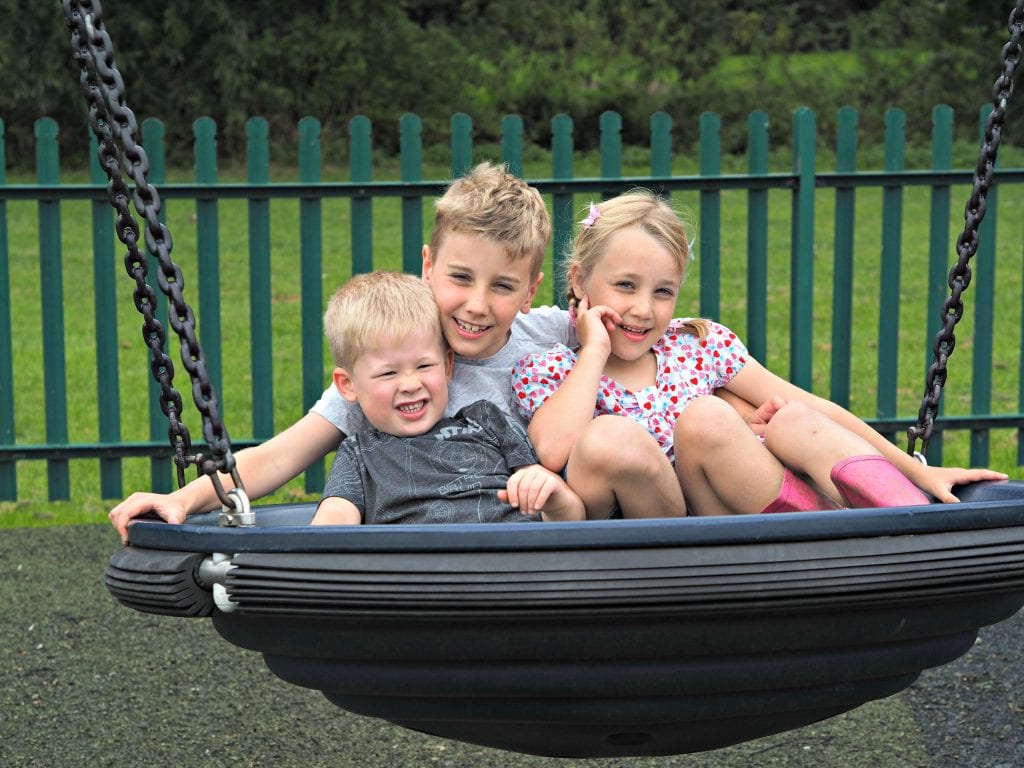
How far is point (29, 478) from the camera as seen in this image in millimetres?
6355

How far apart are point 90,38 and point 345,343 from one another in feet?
2.10

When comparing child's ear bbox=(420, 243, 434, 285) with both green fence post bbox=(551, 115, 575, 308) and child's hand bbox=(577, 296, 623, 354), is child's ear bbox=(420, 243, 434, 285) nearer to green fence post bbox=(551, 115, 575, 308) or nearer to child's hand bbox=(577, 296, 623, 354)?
child's hand bbox=(577, 296, 623, 354)

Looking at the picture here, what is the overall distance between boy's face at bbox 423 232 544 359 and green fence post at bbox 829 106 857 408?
3.61m

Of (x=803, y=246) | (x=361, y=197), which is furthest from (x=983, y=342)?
(x=361, y=197)

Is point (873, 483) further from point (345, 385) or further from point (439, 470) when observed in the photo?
point (345, 385)

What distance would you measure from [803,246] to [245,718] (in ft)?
10.4

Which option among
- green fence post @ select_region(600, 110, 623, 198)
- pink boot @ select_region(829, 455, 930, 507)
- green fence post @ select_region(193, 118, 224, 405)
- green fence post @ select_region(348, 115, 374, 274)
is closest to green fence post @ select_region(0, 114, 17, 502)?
green fence post @ select_region(193, 118, 224, 405)

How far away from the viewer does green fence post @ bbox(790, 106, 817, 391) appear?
224 inches

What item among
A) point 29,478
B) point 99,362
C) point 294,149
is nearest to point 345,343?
point 99,362

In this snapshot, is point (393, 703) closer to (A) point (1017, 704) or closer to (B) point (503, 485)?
(B) point (503, 485)

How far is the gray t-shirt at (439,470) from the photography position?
2373 millimetres

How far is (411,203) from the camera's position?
558cm

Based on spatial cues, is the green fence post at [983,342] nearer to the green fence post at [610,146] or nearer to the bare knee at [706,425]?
the green fence post at [610,146]

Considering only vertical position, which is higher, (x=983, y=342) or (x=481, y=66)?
(x=481, y=66)
